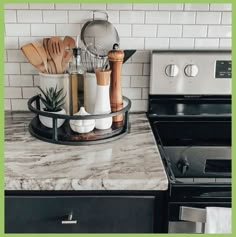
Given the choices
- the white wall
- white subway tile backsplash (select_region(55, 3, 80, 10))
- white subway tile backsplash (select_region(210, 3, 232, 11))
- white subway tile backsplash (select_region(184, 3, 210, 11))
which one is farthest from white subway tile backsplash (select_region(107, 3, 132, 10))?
white subway tile backsplash (select_region(210, 3, 232, 11))

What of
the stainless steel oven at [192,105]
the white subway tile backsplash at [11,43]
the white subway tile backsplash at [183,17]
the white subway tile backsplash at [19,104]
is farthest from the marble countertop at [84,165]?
the white subway tile backsplash at [183,17]

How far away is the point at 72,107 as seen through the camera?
60.8 inches

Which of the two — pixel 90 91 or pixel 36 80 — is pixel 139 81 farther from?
pixel 36 80

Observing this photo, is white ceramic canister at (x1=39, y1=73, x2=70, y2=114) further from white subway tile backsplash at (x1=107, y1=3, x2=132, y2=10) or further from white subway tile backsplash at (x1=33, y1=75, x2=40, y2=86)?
white subway tile backsplash at (x1=107, y1=3, x2=132, y2=10)

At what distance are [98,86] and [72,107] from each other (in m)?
0.15

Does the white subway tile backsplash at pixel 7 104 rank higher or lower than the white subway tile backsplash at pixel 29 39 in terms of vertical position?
lower

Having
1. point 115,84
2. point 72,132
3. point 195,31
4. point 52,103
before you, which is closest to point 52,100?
point 52,103

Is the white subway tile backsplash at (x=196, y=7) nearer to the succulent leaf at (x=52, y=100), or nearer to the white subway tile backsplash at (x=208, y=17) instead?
the white subway tile backsplash at (x=208, y=17)

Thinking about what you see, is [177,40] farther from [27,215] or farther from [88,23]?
[27,215]

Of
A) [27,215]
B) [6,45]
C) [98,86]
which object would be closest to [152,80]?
[98,86]

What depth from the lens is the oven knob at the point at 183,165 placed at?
133 cm

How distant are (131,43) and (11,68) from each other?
507mm

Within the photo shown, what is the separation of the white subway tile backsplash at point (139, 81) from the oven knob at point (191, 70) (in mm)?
170

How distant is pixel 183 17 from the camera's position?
5.47ft
